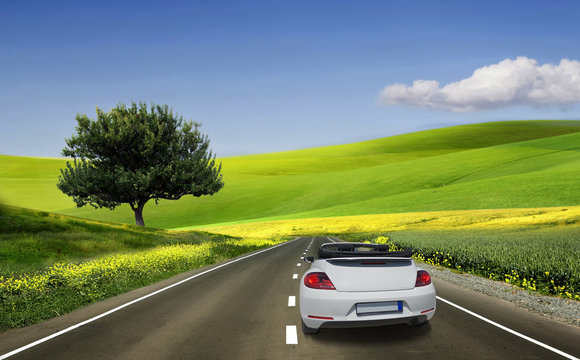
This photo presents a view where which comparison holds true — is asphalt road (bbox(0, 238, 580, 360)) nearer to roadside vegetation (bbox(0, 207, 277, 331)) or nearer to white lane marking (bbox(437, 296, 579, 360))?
white lane marking (bbox(437, 296, 579, 360))

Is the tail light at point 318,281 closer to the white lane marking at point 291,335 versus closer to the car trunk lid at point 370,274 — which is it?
the car trunk lid at point 370,274

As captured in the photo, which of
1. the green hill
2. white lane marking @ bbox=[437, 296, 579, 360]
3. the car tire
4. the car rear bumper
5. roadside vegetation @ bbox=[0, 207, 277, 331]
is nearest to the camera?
white lane marking @ bbox=[437, 296, 579, 360]

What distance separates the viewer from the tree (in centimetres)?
3522

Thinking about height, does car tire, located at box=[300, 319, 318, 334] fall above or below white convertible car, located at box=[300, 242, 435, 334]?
below

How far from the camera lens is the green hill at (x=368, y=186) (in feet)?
191

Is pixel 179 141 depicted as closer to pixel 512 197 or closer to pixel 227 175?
pixel 512 197

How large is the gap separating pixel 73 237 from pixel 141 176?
11606 millimetres

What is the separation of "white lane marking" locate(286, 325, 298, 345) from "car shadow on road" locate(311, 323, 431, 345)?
29cm

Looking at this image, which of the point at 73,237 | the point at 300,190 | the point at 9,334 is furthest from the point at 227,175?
the point at 9,334

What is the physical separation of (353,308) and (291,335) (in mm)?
1203

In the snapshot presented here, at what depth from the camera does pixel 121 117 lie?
1437 inches

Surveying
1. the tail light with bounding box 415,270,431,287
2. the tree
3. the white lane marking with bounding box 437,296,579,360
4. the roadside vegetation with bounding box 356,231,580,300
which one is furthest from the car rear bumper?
the tree

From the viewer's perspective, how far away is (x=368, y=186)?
83.1m

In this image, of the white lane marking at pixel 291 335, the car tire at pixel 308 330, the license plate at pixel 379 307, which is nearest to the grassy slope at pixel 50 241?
the white lane marking at pixel 291 335
